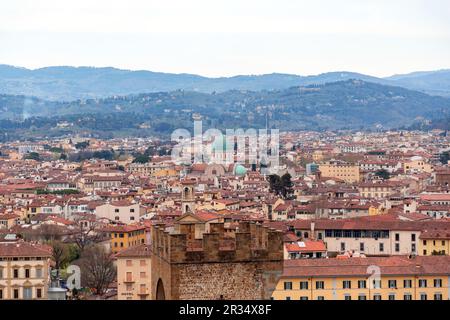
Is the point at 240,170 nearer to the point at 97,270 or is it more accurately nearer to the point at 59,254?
the point at 59,254

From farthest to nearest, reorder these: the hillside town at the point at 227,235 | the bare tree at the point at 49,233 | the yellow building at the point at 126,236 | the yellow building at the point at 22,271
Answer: the yellow building at the point at 126,236 → the bare tree at the point at 49,233 → the yellow building at the point at 22,271 → the hillside town at the point at 227,235

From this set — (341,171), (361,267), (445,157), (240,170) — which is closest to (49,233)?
(361,267)

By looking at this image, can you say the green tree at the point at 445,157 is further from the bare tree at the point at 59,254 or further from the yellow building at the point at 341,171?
the bare tree at the point at 59,254

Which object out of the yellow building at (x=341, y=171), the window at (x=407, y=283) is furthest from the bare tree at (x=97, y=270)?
the yellow building at (x=341, y=171)

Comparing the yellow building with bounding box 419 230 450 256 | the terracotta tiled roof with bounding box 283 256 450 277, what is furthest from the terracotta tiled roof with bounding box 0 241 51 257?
Result: the yellow building with bounding box 419 230 450 256

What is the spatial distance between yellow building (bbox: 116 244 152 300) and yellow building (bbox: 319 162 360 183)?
4148 centimetres

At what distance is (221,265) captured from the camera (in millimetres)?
5613

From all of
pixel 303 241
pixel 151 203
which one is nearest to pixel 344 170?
pixel 151 203

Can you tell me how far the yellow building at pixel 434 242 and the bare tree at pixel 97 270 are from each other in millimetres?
6587

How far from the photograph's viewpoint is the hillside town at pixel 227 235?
5.71 meters

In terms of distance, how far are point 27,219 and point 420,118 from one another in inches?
5026

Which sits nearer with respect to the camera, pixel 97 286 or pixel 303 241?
pixel 97 286

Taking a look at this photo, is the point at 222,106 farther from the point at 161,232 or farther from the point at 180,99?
the point at 161,232

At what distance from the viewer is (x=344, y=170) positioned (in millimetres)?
63188
